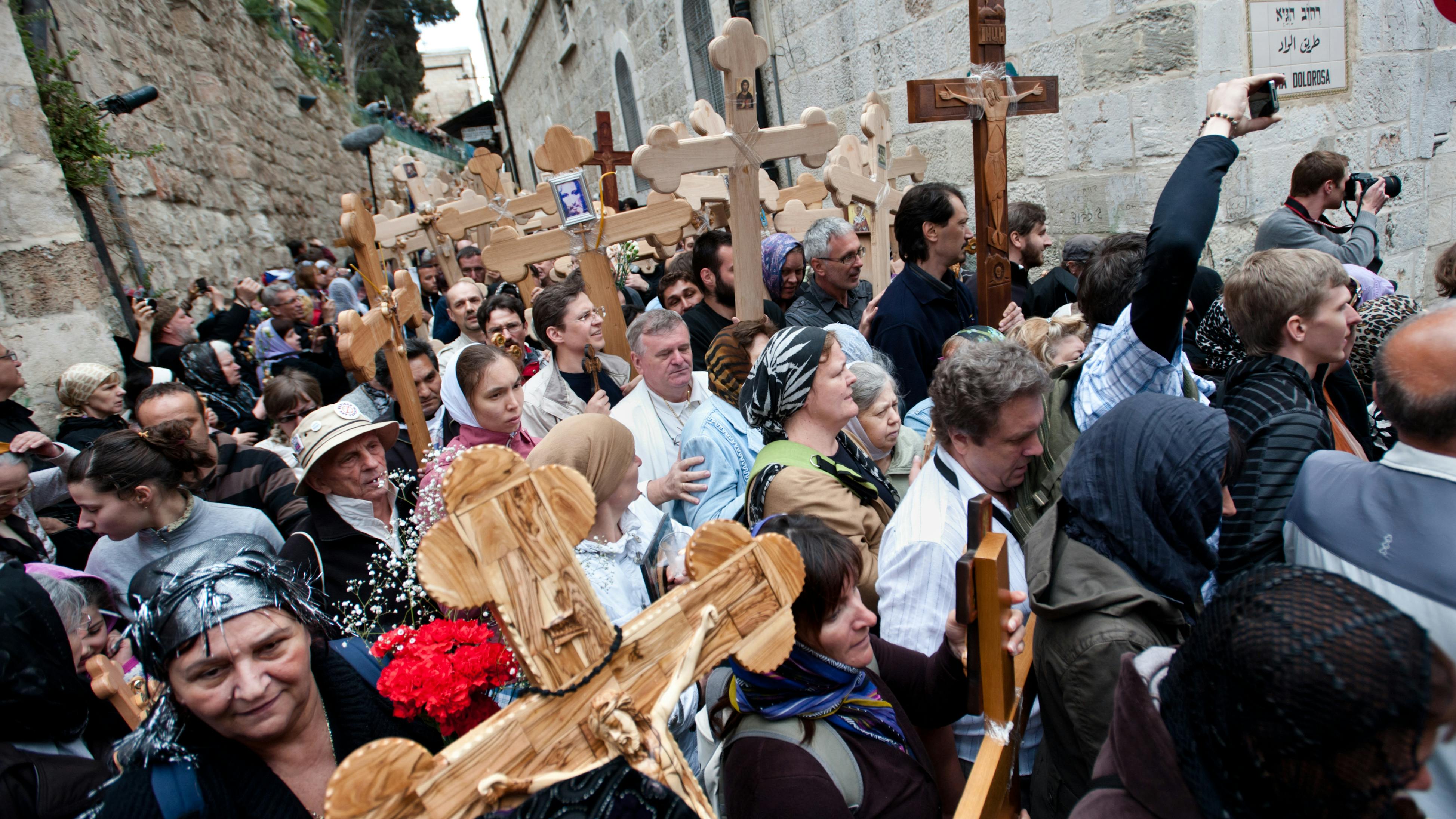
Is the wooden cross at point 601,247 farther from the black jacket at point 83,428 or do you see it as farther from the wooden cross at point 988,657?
the wooden cross at point 988,657

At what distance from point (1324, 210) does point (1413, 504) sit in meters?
4.05

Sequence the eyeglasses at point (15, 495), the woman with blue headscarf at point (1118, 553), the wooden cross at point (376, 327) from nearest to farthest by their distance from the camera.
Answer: the woman with blue headscarf at point (1118, 553) → the eyeglasses at point (15, 495) → the wooden cross at point (376, 327)

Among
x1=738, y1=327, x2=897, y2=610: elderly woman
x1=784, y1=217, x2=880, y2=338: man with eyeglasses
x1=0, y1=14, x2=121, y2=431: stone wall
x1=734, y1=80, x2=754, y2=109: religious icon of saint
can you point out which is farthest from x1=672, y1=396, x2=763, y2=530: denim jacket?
x1=0, y1=14, x2=121, y2=431: stone wall

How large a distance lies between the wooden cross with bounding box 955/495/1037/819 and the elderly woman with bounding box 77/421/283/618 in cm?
227

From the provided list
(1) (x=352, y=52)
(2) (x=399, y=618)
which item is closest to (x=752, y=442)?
(2) (x=399, y=618)

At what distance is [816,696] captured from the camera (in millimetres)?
1426

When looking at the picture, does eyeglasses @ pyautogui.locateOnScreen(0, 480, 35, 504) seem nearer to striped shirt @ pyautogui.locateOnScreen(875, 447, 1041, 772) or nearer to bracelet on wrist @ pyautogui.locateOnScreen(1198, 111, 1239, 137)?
striped shirt @ pyautogui.locateOnScreen(875, 447, 1041, 772)

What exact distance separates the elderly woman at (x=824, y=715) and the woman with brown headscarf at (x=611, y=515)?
22.4 inches

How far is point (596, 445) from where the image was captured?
2066mm

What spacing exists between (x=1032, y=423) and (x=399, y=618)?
1.66 m

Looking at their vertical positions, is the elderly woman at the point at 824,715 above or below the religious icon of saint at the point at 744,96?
below

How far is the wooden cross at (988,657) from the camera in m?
1.40

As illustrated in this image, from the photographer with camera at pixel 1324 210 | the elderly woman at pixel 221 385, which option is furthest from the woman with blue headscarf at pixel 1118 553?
the elderly woman at pixel 221 385

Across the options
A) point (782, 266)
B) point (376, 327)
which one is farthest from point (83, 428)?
Answer: point (782, 266)
